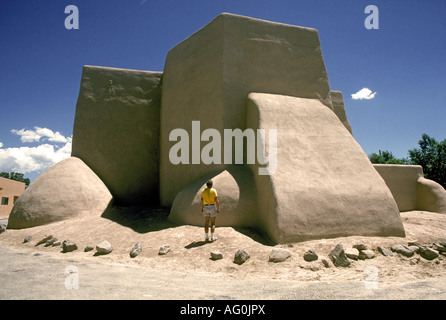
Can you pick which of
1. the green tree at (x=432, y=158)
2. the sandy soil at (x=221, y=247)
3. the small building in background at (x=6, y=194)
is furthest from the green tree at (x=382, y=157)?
the small building in background at (x=6, y=194)

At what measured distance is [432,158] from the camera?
1969 centimetres

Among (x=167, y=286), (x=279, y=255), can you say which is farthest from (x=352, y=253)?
(x=167, y=286)

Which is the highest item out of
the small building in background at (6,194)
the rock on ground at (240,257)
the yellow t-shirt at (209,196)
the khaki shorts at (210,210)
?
the yellow t-shirt at (209,196)

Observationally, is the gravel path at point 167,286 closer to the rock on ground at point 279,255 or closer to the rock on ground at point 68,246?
the rock on ground at point 279,255

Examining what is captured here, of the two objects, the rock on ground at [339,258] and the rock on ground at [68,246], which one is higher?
the rock on ground at [339,258]

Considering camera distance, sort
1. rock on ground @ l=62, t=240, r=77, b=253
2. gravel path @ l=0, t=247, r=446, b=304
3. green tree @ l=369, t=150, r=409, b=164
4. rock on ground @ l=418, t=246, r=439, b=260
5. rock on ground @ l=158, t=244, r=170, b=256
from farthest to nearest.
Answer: green tree @ l=369, t=150, r=409, b=164 < rock on ground @ l=62, t=240, r=77, b=253 < rock on ground @ l=158, t=244, r=170, b=256 < rock on ground @ l=418, t=246, r=439, b=260 < gravel path @ l=0, t=247, r=446, b=304

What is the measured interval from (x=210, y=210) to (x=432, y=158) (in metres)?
20.7

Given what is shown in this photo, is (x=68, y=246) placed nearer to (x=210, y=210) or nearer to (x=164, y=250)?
(x=164, y=250)

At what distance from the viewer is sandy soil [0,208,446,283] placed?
4.08 meters

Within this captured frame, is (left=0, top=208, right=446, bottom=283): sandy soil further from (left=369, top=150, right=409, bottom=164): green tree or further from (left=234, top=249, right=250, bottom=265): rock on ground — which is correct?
(left=369, top=150, right=409, bottom=164): green tree

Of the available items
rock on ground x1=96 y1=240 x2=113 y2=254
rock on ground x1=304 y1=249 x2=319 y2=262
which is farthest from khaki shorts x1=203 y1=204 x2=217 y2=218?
rock on ground x1=96 y1=240 x2=113 y2=254

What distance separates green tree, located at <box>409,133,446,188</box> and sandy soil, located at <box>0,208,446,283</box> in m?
14.2

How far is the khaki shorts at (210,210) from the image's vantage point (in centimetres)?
546

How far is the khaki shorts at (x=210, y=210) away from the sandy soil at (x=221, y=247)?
0.47m
